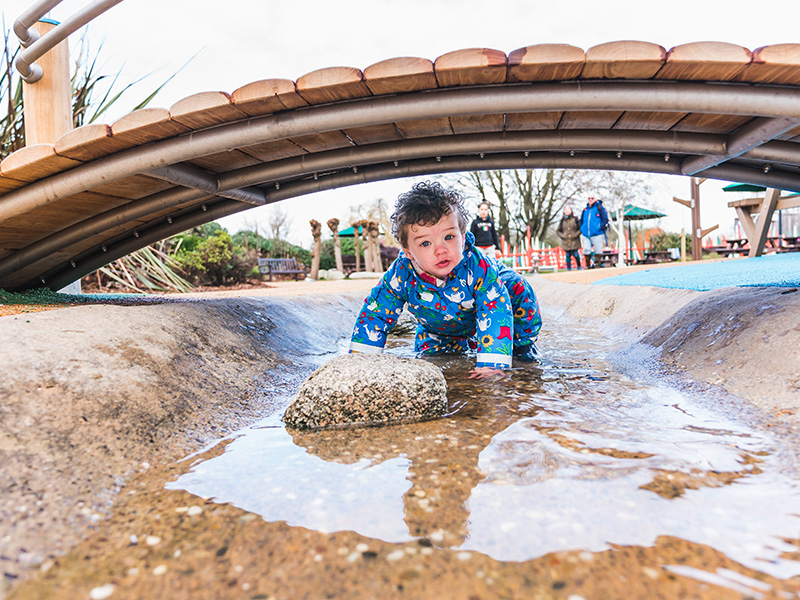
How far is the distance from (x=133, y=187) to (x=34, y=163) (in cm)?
73

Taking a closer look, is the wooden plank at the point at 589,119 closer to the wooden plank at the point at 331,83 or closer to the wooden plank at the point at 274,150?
the wooden plank at the point at 331,83

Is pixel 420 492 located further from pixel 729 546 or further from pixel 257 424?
pixel 257 424

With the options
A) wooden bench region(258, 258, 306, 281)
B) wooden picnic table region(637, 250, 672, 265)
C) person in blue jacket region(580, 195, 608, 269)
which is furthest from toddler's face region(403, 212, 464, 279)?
wooden picnic table region(637, 250, 672, 265)

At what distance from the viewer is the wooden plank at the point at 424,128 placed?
10.8ft

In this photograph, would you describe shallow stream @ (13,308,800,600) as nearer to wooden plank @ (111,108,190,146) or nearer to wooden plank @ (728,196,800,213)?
wooden plank @ (111,108,190,146)

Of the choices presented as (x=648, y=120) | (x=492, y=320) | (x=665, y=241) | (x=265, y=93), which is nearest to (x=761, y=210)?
(x=648, y=120)

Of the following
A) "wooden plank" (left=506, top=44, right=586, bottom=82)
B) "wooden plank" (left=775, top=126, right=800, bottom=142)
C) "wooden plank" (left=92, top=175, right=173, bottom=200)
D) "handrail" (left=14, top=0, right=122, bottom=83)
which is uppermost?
"handrail" (left=14, top=0, right=122, bottom=83)

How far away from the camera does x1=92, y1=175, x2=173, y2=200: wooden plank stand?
3367 millimetres

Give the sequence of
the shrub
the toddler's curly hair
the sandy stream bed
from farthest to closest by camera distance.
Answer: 1. the shrub
2. the toddler's curly hair
3. the sandy stream bed

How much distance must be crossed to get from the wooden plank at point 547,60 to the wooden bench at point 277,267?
625 inches

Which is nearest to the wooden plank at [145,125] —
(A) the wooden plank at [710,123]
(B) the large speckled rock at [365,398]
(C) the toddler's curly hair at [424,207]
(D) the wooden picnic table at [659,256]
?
(C) the toddler's curly hair at [424,207]

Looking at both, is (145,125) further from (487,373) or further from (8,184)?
(487,373)

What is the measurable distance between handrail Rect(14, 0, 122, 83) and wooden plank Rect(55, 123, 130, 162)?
5.18 ft

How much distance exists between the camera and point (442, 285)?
3277 millimetres
